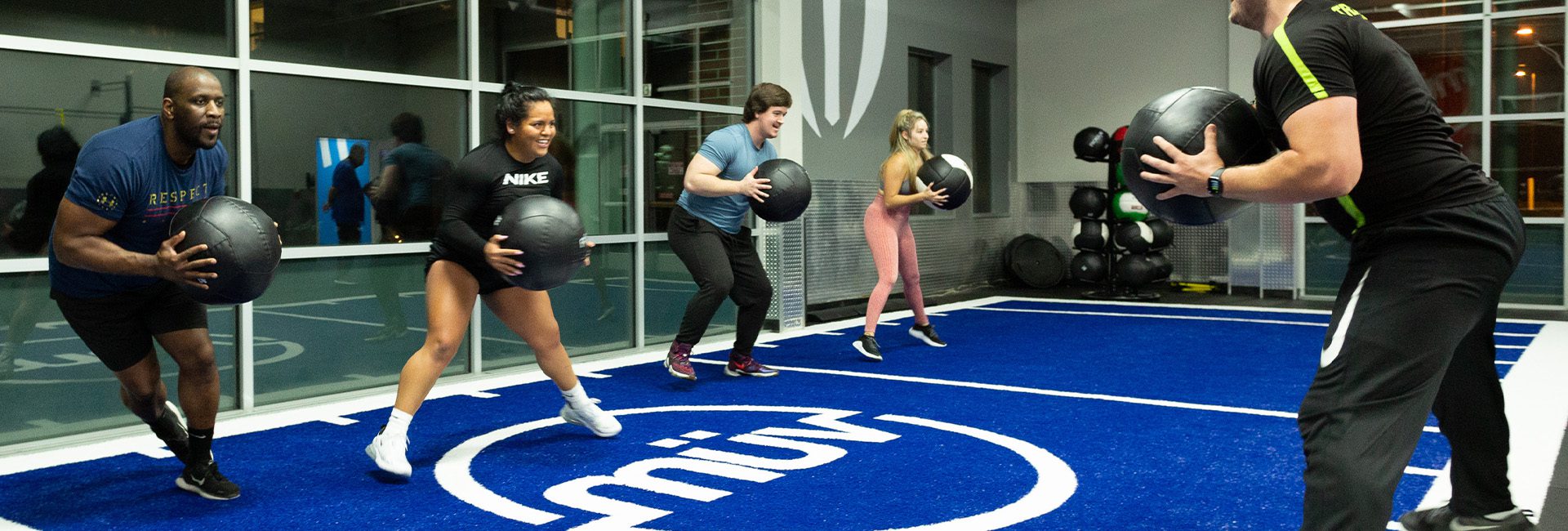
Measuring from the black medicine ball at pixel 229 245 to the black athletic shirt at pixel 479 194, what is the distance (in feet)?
2.32

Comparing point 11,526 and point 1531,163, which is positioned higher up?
point 1531,163

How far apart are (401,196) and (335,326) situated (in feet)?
2.47

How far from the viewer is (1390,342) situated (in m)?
2.30

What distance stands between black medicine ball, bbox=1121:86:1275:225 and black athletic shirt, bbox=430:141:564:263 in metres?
2.24

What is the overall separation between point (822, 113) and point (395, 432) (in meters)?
6.71

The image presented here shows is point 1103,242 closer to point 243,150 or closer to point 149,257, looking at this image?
point 243,150

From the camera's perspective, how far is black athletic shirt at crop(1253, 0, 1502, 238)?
229 cm

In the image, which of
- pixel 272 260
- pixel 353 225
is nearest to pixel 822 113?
pixel 353 225

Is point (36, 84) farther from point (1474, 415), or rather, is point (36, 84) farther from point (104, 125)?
point (1474, 415)

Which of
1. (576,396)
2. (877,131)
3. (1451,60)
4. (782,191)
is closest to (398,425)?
(576,396)

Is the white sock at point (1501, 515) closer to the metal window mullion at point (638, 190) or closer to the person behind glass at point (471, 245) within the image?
the person behind glass at point (471, 245)

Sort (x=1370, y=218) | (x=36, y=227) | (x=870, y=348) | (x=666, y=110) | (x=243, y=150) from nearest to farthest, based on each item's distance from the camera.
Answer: (x=1370, y=218) < (x=36, y=227) < (x=243, y=150) < (x=870, y=348) < (x=666, y=110)

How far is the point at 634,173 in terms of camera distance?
7.57 meters

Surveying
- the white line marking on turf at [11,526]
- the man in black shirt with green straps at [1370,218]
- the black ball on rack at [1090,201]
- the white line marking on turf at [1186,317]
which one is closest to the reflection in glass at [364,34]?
the white line marking on turf at [11,526]
